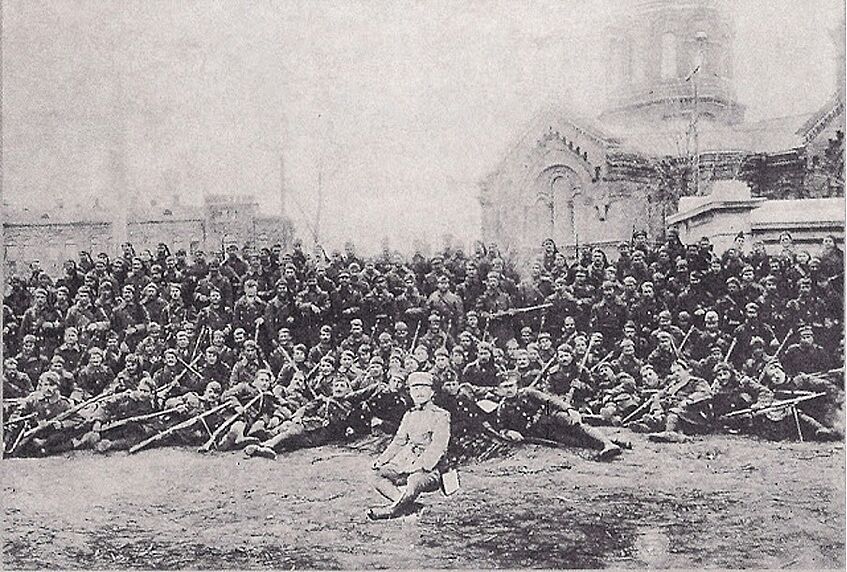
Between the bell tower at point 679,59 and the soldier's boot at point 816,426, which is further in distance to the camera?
the bell tower at point 679,59

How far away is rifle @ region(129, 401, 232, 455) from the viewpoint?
5066mm

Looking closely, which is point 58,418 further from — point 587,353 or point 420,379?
point 587,353

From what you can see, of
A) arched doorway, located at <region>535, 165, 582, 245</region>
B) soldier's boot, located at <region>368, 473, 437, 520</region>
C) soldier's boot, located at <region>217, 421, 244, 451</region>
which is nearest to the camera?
soldier's boot, located at <region>368, 473, 437, 520</region>

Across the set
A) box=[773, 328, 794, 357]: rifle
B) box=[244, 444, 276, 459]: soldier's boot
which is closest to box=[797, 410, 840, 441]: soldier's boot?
box=[773, 328, 794, 357]: rifle

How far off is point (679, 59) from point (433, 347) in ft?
7.42

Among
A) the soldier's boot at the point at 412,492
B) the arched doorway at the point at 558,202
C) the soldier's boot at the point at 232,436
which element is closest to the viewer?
the soldier's boot at the point at 412,492

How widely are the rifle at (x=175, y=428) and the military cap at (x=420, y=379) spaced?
1069 mm

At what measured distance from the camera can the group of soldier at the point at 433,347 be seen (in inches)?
196

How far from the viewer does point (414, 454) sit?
499cm

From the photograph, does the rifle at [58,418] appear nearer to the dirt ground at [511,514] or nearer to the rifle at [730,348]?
the dirt ground at [511,514]

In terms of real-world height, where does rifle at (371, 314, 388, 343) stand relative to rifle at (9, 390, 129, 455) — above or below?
above

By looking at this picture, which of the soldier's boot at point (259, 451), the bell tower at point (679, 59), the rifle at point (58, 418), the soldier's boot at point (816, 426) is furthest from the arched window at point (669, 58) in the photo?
the rifle at point (58, 418)

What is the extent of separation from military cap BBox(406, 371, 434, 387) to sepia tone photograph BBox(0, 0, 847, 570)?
47 mm

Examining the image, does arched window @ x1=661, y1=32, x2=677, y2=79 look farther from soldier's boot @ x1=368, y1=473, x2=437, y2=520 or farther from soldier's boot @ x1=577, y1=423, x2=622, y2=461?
soldier's boot @ x1=368, y1=473, x2=437, y2=520
